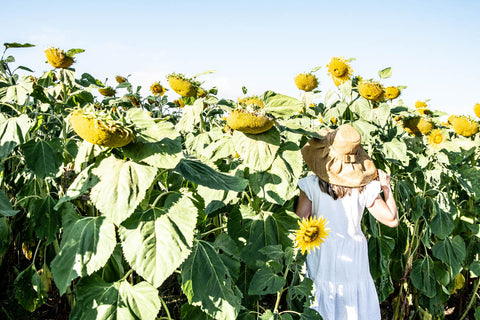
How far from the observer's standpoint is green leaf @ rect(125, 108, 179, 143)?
130 centimetres

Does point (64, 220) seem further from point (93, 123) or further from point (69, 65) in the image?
point (69, 65)

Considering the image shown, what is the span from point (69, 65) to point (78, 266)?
5.66 ft

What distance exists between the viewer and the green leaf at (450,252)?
9.91ft

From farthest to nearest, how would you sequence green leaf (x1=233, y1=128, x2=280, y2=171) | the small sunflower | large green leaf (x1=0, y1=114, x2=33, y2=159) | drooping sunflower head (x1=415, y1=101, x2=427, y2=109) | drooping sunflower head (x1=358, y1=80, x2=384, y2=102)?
drooping sunflower head (x1=415, y1=101, x2=427, y2=109)
the small sunflower
drooping sunflower head (x1=358, y1=80, x2=384, y2=102)
large green leaf (x1=0, y1=114, x2=33, y2=159)
green leaf (x1=233, y1=128, x2=280, y2=171)

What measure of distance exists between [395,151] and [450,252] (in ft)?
3.83

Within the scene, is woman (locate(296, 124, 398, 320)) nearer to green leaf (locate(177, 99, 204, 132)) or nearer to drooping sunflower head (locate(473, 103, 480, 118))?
green leaf (locate(177, 99, 204, 132))

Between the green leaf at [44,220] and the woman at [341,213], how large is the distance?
1359 millimetres

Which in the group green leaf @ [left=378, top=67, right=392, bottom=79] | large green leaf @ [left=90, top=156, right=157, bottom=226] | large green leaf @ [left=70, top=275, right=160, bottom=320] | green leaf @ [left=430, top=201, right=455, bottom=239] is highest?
large green leaf @ [left=90, top=156, right=157, bottom=226]

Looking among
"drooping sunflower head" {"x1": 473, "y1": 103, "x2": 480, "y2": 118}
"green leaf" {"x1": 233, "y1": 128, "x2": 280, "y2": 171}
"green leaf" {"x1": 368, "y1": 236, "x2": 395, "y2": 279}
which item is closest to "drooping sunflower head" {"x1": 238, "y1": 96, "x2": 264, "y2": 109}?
"green leaf" {"x1": 233, "y1": 128, "x2": 280, "y2": 171}

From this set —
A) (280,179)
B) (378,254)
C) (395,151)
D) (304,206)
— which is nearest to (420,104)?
(395,151)

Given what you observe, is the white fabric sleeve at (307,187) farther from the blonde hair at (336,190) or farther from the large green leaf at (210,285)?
the large green leaf at (210,285)

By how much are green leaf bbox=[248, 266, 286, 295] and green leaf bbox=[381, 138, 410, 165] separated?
124 centimetres

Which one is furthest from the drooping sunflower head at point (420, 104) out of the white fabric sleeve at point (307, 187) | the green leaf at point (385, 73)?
the white fabric sleeve at point (307, 187)

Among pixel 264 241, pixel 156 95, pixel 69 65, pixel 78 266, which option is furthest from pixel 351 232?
pixel 156 95
